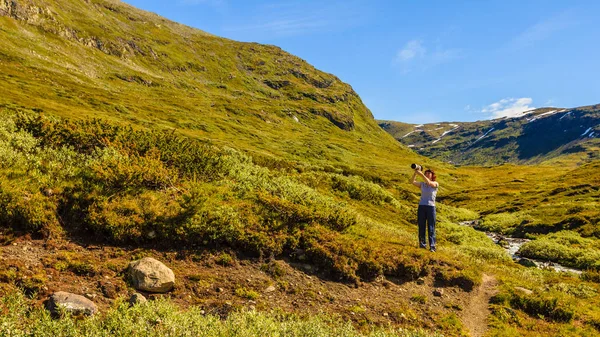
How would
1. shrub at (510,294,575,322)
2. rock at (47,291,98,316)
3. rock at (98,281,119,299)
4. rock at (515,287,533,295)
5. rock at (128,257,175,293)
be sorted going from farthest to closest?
rock at (515,287,533,295) < shrub at (510,294,575,322) < rock at (128,257,175,293) < rock at (98,281,119,299) < rock at (47,291,98,316)

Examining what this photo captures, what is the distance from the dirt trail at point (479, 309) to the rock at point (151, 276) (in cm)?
911

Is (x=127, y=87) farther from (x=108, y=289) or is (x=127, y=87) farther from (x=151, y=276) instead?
(x=108, y=289)

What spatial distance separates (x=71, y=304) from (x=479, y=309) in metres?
12.2

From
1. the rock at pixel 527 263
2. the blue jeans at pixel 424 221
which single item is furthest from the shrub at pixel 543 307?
the rock at pixel 527 263

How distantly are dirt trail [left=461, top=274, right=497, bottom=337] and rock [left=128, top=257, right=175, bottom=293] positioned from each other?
911cm

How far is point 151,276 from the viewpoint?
9469mm

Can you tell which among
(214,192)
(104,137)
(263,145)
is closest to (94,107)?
(263,145)

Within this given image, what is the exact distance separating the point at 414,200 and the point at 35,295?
153ft

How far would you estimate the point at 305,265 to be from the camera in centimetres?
1266

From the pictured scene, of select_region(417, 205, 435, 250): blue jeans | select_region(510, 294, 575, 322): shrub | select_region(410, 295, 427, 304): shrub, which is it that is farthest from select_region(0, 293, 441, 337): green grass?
select_region(417, 205, 435, 250): blue jeans

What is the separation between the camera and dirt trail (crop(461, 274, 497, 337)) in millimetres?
10523

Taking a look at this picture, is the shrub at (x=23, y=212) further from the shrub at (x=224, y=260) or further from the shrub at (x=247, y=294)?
the shrub at (x=247, y=294)

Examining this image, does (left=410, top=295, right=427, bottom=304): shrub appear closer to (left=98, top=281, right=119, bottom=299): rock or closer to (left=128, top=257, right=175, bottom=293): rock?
(left=128, top=257, right=175, bottom=293): rock

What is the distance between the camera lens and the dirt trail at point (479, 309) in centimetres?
1052
